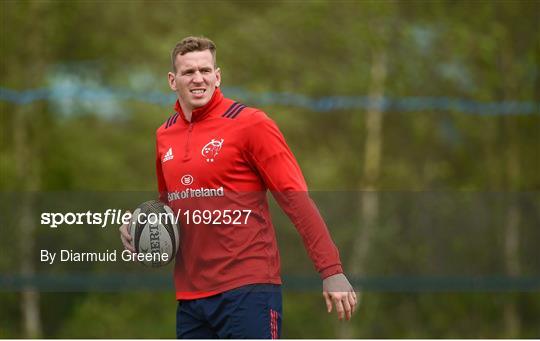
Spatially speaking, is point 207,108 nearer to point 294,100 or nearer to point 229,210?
point 229,210

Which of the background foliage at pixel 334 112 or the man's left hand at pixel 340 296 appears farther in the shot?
the background foliage at pixel 334 112

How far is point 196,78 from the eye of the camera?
10.5 feet

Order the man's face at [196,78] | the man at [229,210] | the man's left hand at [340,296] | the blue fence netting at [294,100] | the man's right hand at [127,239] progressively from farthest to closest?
the blue fence netting at [294,100] → the man's right hand at [127,239] → the man's face at [196,78] → the man at [229,210] → the man's left hand at [340,296]

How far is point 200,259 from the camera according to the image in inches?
124

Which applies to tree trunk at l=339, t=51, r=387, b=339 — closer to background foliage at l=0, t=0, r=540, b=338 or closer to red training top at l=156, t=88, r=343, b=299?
background foliage at l=0, t=0, r=540, b=338

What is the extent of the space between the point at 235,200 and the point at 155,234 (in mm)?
358

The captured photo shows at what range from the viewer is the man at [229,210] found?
3037mm

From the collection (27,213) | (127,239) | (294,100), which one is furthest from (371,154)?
(127,239)

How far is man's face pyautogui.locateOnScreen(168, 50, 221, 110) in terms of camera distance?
3.19 meters

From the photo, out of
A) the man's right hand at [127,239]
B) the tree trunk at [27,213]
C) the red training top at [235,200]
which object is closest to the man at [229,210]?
the red training top at [235,200]

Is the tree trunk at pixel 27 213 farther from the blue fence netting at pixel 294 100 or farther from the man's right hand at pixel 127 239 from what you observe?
the man's right hand at pixel 127 239

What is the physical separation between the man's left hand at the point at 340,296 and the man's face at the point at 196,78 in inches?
27.4

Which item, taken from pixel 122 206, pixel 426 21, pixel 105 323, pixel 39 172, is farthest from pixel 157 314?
pixel 426 21

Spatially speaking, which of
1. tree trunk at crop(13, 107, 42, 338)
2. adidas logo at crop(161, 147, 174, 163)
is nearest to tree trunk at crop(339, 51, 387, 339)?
tree trunk at crop(13, 107, 42, 338)
